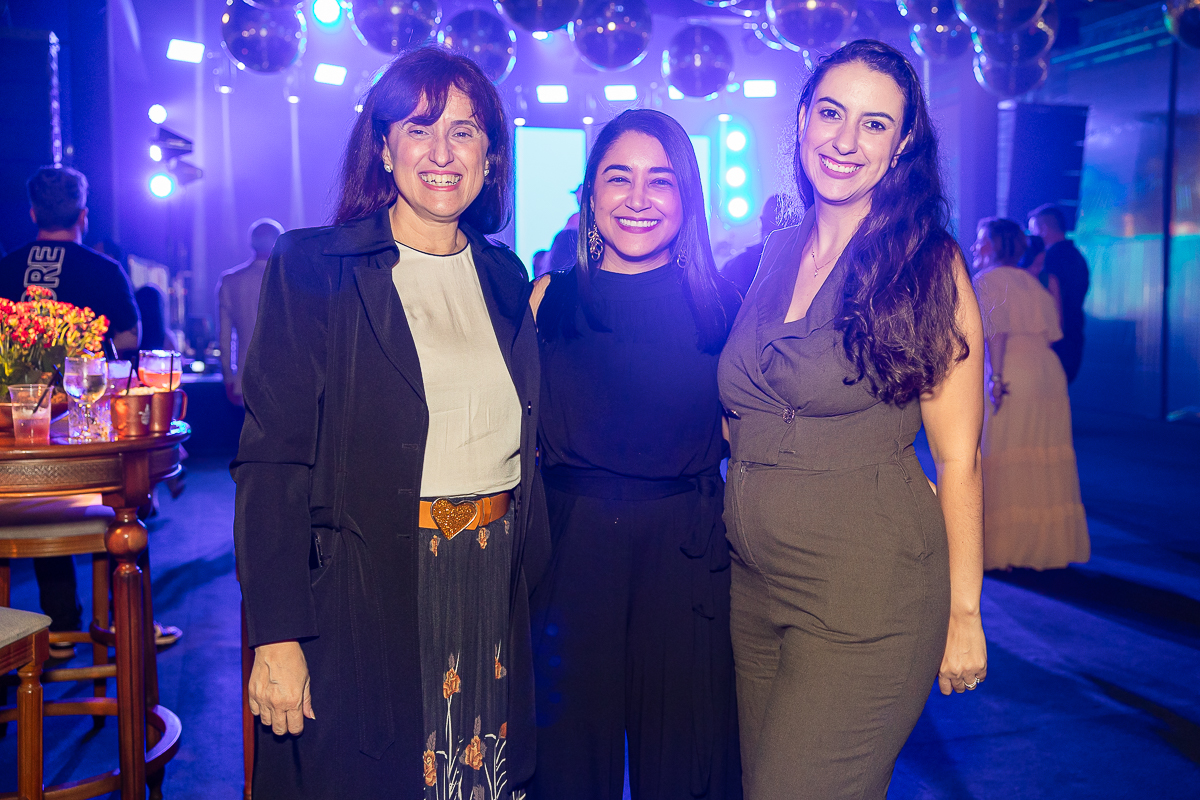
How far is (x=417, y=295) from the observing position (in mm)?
1551

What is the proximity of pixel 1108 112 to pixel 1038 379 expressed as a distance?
7.35 meters

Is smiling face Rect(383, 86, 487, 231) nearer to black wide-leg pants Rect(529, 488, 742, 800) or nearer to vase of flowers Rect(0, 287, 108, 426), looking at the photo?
black wide-leg pants Rect(529, 488, 742, 800)

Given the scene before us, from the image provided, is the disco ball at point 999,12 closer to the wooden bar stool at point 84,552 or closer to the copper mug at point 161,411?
the copper mug at point 161,411

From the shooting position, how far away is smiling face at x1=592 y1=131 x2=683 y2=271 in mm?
1831

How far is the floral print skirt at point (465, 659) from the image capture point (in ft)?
4.87

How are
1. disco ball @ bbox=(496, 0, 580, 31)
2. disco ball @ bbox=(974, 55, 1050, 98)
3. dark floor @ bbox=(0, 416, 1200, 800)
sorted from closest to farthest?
dark floor @ bbox=(0, 416, 1200, 800) → disco ball @ bbox=(496, 0, 580, 31) → disco ball @ bbox=(974, 55, 1050, 98)

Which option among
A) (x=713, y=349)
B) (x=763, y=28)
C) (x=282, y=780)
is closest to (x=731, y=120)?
(x=763, y=28)

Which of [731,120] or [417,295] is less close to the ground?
[731,120]

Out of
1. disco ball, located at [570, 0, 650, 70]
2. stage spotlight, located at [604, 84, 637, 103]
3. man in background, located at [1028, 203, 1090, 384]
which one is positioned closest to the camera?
disco ball, located at [570, 0, 650, 70]

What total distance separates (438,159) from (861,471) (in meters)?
0.92

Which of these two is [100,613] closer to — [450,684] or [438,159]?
[450,684]

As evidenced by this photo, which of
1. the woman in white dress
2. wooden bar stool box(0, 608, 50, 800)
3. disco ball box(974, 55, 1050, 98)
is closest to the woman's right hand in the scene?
wooden bar stool box(0, 608, 50, 800)

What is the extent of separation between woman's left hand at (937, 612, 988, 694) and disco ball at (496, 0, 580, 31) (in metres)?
3.76

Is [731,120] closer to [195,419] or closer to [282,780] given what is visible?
[195,419]
